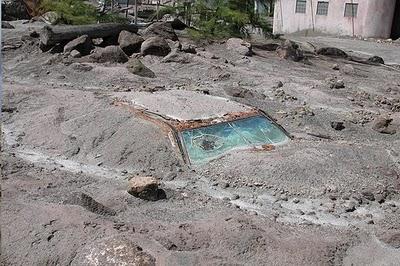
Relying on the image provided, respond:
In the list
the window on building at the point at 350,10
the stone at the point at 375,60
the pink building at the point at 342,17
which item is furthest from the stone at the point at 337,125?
the window on building at the point at 350,10

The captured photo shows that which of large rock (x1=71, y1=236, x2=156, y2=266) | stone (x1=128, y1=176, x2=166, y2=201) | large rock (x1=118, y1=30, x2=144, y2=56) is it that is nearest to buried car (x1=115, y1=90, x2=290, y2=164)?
stone (x1=128, y1=176, x2=166, y2=201)

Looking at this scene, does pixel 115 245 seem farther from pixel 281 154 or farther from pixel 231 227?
pixel 281 154

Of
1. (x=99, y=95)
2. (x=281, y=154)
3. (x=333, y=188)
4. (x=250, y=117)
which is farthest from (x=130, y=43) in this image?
(x=333, y=188)

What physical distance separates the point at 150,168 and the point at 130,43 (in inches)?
316

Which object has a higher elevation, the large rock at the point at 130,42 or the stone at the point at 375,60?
the large rock at the point at 130,42

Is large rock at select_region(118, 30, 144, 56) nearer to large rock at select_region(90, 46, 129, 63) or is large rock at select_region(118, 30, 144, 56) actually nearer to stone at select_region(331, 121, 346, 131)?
large rock at select_region(90, 46, 129, 63)

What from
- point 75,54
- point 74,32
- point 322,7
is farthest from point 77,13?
point 322,7

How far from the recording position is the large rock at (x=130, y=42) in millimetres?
15491

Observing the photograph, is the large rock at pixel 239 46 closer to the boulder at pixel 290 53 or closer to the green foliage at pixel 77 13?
the boulder at pixel 290 53

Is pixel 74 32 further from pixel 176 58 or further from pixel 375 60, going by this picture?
pixel 375 60

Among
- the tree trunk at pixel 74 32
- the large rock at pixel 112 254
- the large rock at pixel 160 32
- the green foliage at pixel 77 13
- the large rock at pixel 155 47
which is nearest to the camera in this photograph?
the large rock at pixel 112 254

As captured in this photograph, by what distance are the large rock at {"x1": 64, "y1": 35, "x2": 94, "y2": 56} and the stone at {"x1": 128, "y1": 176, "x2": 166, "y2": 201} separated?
866cm

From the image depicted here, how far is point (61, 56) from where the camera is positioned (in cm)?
1474

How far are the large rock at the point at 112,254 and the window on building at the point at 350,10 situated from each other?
24730 mm
